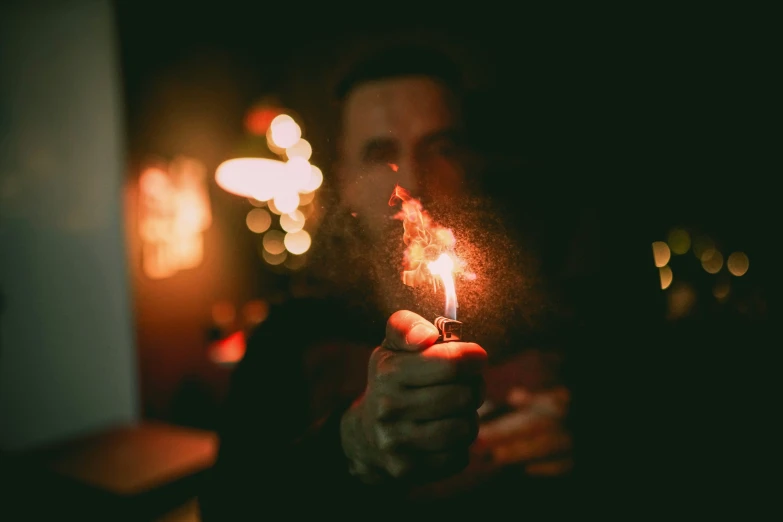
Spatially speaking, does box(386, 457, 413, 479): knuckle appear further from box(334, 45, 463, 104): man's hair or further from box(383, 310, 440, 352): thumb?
box(334, 45, 463, 104): man's hair

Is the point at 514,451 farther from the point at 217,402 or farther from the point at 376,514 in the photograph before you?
the point at 217,402

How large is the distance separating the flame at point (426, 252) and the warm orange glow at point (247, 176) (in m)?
0.60

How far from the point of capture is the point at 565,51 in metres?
0.47

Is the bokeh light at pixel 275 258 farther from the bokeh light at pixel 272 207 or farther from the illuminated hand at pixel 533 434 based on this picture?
the illuminated hand at pixel 533 434

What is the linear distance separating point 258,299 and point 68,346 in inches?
48.4

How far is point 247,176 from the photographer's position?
3.57 ft

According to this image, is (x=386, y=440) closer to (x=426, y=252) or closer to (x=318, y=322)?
(x=426, y=252)

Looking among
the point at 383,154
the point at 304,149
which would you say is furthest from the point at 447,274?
the point at 304,149

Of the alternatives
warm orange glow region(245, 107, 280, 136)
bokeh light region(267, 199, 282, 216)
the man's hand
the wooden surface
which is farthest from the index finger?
warm orange glow region(245, 107, 280, 136)

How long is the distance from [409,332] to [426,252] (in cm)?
8

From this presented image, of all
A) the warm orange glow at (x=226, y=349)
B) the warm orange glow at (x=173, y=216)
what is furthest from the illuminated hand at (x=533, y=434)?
the warm orange glow at (x=173, y=216)

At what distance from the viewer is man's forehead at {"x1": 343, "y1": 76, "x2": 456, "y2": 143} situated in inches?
16.4

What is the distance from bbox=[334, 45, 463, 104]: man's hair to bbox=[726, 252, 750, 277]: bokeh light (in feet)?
1.23

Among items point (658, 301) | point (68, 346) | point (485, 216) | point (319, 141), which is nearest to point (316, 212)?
point (319, 141)
